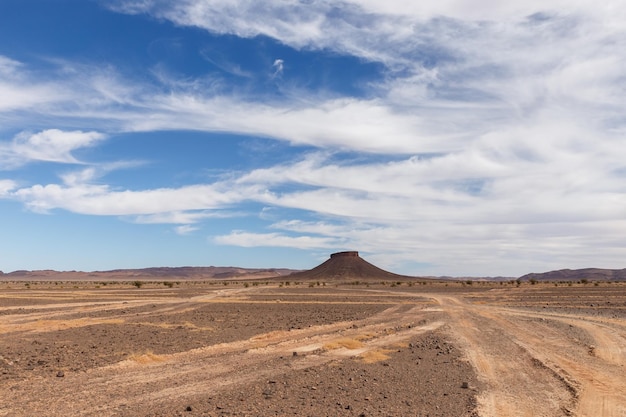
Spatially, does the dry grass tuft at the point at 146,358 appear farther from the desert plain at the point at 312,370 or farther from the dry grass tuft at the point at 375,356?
the dry grass tuft at the point at 375,356

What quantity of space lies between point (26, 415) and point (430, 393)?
8.21m

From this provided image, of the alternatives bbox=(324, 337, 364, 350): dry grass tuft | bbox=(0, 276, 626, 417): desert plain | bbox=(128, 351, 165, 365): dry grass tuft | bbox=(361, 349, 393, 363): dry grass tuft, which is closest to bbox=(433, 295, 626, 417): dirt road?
bbox=(0, 276, 626, 417): desert plain

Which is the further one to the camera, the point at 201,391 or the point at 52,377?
the point at 52,377

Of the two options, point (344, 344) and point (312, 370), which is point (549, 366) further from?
point (344, 344)

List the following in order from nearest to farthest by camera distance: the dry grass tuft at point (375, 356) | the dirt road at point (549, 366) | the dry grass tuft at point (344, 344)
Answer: the dirt road at point (549, 366), the dry grass tuft at point (375, 356), the dry grass tuft at point (344, 344)

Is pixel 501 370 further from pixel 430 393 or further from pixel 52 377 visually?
pixel 52 377

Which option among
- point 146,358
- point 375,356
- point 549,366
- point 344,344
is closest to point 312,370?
point 375,356

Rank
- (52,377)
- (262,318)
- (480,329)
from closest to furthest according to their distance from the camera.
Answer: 1. (52,377)
2. (480,329)
3. (262,318)

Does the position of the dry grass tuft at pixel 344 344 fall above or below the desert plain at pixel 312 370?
above

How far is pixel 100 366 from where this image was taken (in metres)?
14.9

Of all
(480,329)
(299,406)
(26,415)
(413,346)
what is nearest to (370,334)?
(413,346)

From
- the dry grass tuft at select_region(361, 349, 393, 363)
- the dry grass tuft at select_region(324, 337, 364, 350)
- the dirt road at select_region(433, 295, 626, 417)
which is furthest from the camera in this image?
the dry grass tuft at select_region(324, 337, 364, 350)

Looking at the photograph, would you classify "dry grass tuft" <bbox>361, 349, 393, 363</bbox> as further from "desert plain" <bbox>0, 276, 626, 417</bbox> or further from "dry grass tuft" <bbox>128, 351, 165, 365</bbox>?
"dry grass tuft" <bbox>128, 351, 165, 365</bbox>

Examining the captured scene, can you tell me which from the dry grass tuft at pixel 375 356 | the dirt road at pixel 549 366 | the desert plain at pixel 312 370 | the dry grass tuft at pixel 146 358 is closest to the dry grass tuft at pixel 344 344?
the desert plain at pixel 312 370
